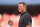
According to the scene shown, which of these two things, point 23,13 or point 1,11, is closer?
point 23,13

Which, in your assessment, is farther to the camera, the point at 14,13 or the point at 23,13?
the point at 14,13

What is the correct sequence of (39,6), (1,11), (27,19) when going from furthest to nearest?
(1,11) → (39,6) → (27,19)

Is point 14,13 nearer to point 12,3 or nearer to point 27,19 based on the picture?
point 12,3

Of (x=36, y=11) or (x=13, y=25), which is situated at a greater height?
(x=36, y=11)

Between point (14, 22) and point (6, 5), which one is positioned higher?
point (6, 5)

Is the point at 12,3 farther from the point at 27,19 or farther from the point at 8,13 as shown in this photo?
the point at 27,19

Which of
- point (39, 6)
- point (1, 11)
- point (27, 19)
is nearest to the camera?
point (27, 19)

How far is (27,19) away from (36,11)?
1708 millimetres

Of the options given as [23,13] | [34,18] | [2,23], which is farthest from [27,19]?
[2,23]

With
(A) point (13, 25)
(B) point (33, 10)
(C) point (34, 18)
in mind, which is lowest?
(A) point (13, 25)

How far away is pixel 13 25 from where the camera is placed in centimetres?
387

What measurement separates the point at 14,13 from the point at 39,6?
0.80 metres

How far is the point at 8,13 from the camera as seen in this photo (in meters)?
3.90

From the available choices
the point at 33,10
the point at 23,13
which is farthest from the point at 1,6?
the point at 23,13
